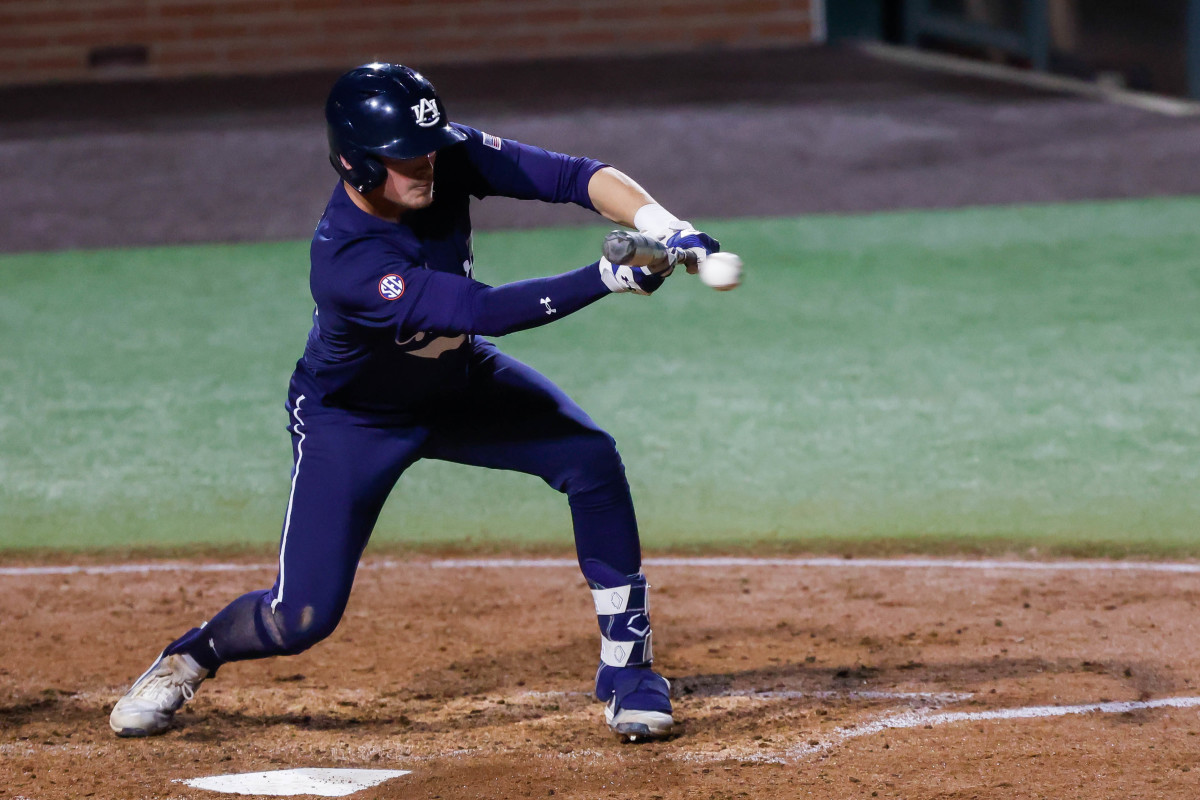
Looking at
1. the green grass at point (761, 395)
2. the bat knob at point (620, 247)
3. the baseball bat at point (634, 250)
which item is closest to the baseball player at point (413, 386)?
the baseball bat at point (634, 250)

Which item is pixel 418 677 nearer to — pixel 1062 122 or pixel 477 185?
pixel 477 185

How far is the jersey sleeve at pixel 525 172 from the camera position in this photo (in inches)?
164

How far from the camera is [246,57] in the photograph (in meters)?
17.4

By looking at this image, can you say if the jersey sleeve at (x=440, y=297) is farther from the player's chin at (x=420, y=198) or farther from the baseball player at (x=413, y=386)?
the player's chin at (x=420, y=198)

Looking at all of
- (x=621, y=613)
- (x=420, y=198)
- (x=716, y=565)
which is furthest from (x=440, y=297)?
(x=716, y=565)

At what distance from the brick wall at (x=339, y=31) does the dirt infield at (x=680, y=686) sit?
12341 millimetres

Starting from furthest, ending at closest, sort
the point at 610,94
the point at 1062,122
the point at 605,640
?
the point at 610,94 < the point at 1062,122 < the point at 605,640

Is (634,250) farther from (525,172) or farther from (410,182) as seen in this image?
(525,172)

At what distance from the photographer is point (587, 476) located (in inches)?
166

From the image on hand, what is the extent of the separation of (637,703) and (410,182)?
158cm

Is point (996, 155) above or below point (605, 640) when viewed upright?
above

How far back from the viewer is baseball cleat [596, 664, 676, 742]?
4.18 m

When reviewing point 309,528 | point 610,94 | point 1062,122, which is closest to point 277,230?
point 610,94

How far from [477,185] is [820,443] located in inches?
121
